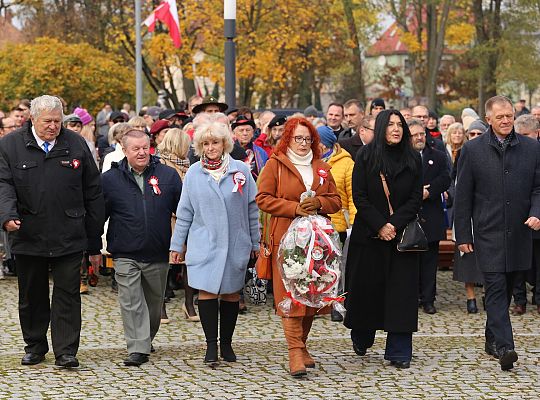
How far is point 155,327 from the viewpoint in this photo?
1015 centimetres

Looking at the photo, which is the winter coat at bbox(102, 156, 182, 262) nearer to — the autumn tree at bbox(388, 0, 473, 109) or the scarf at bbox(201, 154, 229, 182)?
the scarf at bbox(201, 154, 229, 182)

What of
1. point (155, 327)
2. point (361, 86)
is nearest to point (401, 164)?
point (155, 327)

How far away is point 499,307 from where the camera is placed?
31.2 ft

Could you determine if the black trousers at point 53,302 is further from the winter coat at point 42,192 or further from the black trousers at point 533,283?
the black trousers at point 533,283

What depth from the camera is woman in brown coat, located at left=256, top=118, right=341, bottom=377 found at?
9.32 metres

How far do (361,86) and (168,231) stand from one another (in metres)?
34.7

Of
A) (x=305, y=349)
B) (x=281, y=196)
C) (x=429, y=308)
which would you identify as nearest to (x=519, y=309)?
(x=429, y=308)

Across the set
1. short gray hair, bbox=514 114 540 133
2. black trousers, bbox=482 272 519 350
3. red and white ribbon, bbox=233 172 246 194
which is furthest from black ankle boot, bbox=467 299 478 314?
red and white ribbon, bbox=233 172 246 194

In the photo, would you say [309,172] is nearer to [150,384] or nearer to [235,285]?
[235,285]

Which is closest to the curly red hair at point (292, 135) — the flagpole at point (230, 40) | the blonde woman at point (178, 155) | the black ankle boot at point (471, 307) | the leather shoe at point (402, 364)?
the leather shoe at point (402, 364)

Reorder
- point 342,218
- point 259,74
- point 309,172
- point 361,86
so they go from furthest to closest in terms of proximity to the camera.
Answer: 1. point 361,86
2. point 259,74
3. point 342,218
4. point 309,172

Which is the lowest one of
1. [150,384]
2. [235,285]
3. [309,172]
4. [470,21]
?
[150,384]

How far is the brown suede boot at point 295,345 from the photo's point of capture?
9094 mm

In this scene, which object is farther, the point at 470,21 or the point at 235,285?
the point at 470,21
